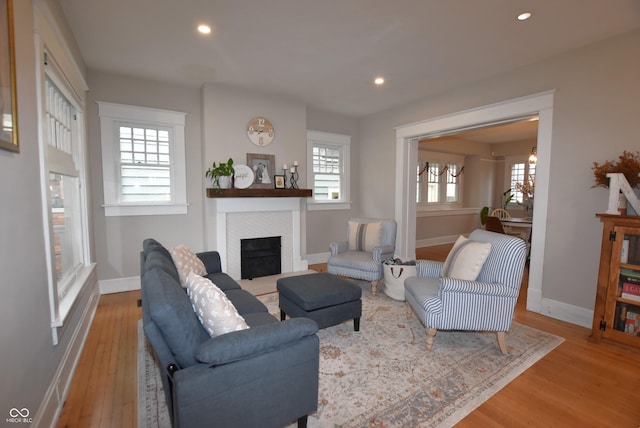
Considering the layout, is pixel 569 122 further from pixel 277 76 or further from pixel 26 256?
pixel 26 256

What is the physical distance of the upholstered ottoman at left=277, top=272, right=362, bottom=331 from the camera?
265cm

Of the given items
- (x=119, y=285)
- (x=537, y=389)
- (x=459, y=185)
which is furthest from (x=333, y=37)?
(x=459, y=185)

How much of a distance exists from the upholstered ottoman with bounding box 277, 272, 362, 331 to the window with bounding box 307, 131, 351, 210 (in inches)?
105

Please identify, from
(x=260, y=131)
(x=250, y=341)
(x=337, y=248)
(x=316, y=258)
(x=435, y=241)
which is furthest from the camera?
(x=435, y=241)

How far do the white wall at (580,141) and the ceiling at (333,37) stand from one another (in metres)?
0.18

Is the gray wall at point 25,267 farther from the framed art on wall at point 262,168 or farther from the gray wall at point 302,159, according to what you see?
the framed art on wall at point 262,168

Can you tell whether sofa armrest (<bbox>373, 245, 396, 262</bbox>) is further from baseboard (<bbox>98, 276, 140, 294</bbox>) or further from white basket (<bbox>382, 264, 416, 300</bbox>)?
baseboard (<bbox>98, 276, 140, 294</bbox>)

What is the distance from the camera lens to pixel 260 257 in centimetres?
462

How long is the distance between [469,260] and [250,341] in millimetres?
2010

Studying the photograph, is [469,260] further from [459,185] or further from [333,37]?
[459,185]

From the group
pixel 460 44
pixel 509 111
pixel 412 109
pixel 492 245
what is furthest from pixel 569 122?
pixel 412 109

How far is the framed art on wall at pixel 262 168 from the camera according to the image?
4.46 metres

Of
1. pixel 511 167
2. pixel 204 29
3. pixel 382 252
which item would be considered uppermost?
pixel 204 29

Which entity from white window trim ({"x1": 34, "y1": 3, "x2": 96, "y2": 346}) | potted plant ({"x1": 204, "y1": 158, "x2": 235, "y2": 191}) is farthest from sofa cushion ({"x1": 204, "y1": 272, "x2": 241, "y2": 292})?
potted plant ({"x1": 204, "y1": 158, "x2": 235, "y2": 191})
